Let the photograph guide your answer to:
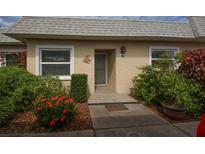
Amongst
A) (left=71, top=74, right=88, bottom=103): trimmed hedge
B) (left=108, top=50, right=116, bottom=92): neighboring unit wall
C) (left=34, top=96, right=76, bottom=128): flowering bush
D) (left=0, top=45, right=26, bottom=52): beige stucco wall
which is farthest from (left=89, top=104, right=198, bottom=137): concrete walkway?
(left=0, top=45, right=26, bottom=52): beige stucco wall

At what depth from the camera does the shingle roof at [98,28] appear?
28.0 ft

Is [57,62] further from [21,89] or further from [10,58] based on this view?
[10,58]

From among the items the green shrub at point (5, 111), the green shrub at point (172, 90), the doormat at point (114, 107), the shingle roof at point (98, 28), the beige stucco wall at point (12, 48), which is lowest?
the doormat at point (114, 107)

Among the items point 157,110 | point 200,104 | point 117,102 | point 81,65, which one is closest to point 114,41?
point 81,65

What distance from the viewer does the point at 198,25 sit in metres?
10.1

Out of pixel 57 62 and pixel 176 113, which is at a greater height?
pixel 57 62

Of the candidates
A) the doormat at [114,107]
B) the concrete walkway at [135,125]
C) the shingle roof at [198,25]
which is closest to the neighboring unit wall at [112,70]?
the doormat at [114,107]

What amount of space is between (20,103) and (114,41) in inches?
213

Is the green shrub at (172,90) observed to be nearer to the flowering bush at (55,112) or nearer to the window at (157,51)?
the window at (157,51)

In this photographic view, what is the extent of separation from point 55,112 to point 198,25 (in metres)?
8.86

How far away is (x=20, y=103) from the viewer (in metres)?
6.80

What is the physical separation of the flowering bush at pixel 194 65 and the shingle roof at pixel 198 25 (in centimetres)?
358

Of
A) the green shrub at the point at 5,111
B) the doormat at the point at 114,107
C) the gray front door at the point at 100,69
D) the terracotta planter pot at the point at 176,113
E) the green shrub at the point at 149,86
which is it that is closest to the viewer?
the green shrub at the point at 5,111

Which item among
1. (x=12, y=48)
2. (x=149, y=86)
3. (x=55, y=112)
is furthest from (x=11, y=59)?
(x=149, y=86)
